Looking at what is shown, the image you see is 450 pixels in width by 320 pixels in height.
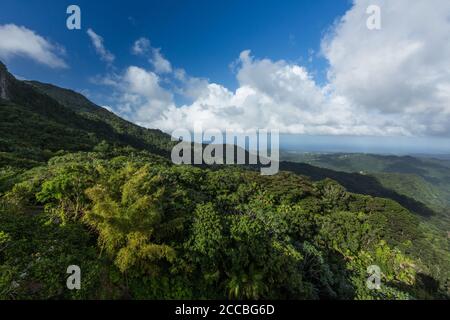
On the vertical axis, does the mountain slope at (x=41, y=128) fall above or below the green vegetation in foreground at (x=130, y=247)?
above

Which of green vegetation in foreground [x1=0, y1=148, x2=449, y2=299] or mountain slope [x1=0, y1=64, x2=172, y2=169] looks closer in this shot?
green vegetation in foreground [x1=0, y1=148, x2=449, y2=299]

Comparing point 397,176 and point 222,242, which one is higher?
point 222,242

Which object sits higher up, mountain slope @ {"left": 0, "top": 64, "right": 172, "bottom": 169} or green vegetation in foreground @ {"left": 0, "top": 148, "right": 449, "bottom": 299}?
mountain slope @ {"left": 0, "top": 64, "right": 172, "bottom": 169}

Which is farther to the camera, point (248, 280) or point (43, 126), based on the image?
point (43, 126)

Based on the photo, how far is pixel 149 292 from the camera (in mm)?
7965

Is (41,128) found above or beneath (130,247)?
above

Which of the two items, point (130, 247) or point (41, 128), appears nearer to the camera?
point (130, 247)

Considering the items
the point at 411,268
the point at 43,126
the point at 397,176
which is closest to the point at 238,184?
the point at 411,268

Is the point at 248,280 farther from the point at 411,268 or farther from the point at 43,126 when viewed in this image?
the point at 43,126

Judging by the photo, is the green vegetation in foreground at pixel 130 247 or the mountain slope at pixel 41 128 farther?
the mountain slope at pixel 41 128

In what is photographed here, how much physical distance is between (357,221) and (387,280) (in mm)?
10268

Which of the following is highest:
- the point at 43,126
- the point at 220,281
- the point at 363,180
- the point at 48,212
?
the point at 43,126

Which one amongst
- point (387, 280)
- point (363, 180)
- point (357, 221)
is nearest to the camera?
point (387, 280)
